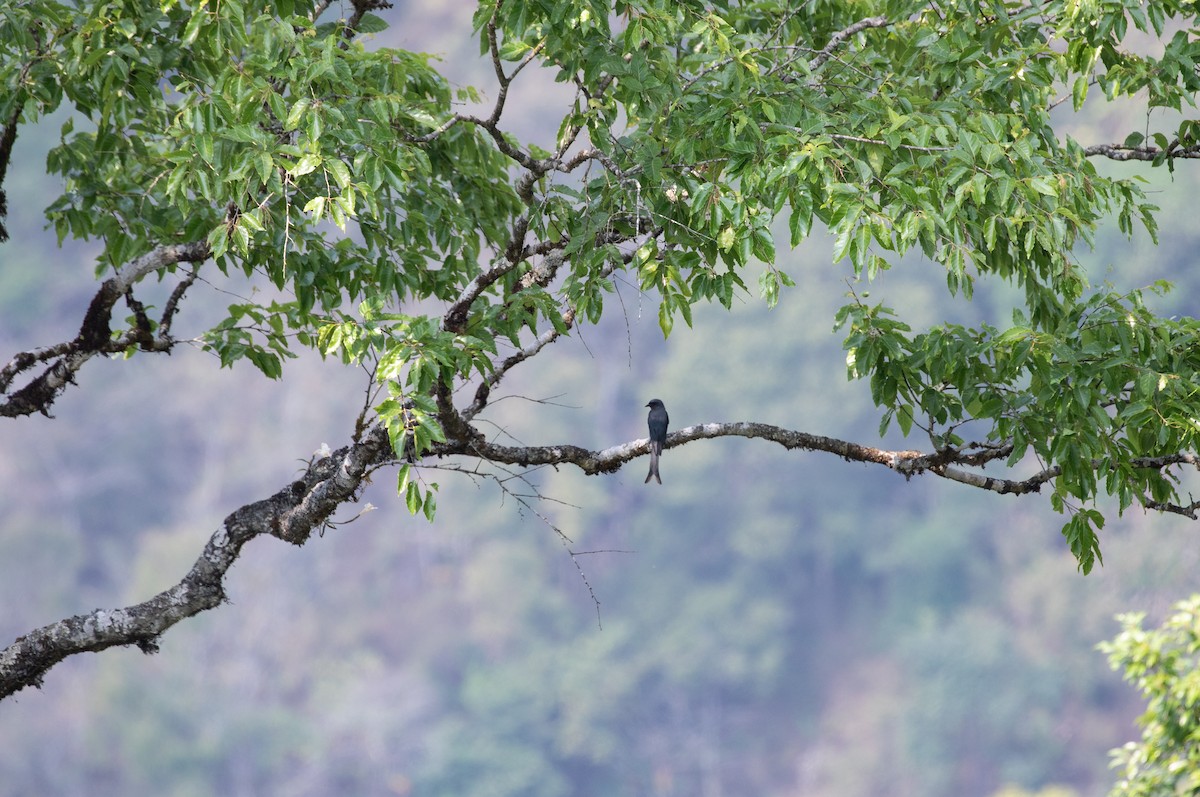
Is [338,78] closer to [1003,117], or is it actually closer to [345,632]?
[1003,117]

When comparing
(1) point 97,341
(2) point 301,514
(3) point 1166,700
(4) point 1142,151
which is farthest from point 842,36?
(3) point 1166,700

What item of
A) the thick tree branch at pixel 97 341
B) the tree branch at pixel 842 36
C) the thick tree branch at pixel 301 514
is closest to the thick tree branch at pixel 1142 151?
the tree branch at pixel 842 36

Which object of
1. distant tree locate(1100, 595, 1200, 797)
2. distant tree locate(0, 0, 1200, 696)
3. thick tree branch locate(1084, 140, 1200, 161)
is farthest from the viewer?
distant tree locate(1100, 595, 1200, 797)

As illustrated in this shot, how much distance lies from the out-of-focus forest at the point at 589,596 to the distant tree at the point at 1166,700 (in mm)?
30346

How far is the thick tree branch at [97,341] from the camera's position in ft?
13.9

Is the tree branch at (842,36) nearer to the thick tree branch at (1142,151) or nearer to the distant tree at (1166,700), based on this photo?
the thick tree branch at (1142,151)

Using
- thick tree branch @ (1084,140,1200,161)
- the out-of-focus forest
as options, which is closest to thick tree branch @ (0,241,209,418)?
thick tree branch @ (1084,140,1200,161)

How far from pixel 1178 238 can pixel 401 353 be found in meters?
43.0

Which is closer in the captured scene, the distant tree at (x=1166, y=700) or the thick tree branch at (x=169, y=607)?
the thick tree branch at (x=169, y=607)

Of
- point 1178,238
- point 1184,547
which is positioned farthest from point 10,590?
point 1178,238

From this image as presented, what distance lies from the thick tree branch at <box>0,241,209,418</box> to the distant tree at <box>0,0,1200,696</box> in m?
0.01

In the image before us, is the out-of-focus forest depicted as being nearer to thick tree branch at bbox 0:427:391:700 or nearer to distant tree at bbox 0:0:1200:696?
distant tree at bbox 0:0:1200:696

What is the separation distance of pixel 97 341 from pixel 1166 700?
432cm

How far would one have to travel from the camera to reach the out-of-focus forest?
3912 centimetres
